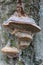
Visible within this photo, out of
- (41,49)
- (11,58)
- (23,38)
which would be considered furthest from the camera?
(41,49)

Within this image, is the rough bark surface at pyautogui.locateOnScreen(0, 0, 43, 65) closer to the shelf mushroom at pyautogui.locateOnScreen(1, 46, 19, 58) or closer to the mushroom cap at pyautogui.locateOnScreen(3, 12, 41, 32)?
the shelf mushroom at pyautogui.locateOnScreen(1, 46, 19, 58)

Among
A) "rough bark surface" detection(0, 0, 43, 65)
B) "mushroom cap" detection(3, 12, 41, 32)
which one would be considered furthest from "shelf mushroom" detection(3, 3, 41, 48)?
"rough bark surface" detection(0, 0, 43, 65)

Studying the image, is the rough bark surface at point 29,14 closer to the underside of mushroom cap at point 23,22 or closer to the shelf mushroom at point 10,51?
the shelf mushroom at point 10,51

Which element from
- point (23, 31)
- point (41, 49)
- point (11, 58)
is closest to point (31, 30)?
point (23, 31)

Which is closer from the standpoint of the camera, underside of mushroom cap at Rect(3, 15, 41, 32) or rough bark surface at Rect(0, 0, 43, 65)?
underside of mushroom cap at Rect(3, 15, 41, 32)

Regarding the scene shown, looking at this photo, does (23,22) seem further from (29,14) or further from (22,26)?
(29,14)

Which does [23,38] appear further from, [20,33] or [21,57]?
[21,57]

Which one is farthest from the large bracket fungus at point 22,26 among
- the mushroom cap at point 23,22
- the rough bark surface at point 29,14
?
the rough bark surface at point 29,14
